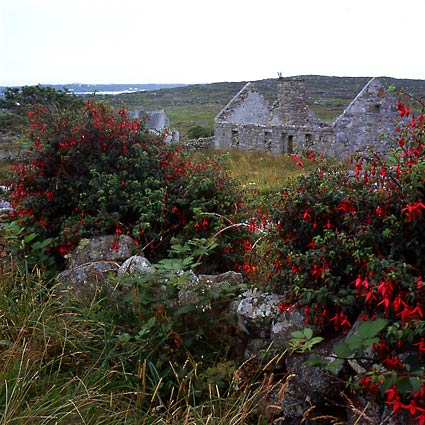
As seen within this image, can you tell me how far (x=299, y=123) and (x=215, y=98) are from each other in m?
98.1

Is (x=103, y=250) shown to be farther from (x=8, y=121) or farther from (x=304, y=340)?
(x=8, y=121)

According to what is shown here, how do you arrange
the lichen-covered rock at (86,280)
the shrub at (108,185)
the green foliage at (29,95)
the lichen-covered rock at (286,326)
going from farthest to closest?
the green foliage at (29,95), the shrub at (108,185), the lichen-covered rock at (86,280), the lichen-covered rock at (286,326)

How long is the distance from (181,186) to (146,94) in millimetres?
133755

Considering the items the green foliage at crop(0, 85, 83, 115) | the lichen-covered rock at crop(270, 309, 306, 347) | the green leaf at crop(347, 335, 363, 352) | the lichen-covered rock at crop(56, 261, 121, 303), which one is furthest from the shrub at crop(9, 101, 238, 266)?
the green foliage at crop(0, 85, 83, 115)

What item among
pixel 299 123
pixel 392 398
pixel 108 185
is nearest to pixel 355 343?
pixel 392 398

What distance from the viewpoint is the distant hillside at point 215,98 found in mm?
68000

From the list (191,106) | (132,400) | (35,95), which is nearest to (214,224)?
(132,400)

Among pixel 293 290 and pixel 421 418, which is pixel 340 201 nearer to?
pixel 293 290

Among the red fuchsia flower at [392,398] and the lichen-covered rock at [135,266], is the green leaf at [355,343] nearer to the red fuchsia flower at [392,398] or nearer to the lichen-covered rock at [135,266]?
the red fuchsia flower at [392,398]

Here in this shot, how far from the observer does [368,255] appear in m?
2.99

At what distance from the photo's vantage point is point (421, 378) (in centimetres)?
243

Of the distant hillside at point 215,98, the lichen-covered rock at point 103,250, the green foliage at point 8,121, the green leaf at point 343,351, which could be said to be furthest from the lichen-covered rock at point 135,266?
the distant hillside at point 215,98

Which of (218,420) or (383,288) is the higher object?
(383,288)

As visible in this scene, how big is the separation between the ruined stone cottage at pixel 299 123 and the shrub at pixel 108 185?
503 inches
